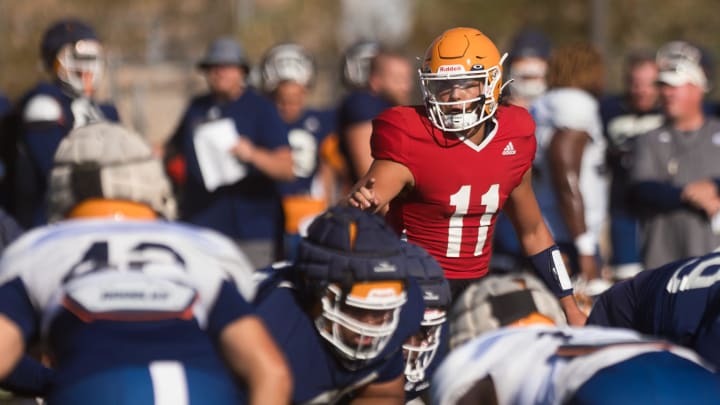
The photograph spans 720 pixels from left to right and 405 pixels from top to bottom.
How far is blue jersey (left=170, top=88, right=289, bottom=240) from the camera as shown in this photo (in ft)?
25.2

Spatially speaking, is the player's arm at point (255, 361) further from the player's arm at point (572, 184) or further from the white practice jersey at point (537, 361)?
the player's arm at point (572, 184)

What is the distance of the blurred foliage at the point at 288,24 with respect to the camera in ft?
66.9

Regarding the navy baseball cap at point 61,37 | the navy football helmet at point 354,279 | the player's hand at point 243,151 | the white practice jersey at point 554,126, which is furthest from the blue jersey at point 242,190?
the navy football helmet at point 354,279

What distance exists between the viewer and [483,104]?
500 cm

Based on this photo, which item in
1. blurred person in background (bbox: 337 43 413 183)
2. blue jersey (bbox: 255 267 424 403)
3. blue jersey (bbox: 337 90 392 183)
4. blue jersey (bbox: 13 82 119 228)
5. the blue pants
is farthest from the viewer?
blue jersey (bbox: 337 90 392 183)

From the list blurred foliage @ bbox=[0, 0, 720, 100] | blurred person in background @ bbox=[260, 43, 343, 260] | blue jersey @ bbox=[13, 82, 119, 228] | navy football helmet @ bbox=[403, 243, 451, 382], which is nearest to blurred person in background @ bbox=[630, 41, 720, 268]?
blurred person in background @ bbox=[260, 43, 343, 260]

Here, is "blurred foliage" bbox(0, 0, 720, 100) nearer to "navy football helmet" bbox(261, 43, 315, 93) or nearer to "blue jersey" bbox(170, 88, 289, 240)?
"navy football helmet" bbox(261, 43, 315, 93)

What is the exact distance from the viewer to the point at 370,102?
7.55m

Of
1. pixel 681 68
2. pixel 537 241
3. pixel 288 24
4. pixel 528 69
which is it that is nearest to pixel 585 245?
pixel 681 68

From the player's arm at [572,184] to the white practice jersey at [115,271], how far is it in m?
4.28


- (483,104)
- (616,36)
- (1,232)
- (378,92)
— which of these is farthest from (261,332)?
(616,36)

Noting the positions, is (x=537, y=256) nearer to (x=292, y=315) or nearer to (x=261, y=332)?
(x=292, y=315)

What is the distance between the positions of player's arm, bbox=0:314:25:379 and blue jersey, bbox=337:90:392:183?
4.17 m

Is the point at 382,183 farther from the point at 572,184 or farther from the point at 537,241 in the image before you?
the point at 572,184
